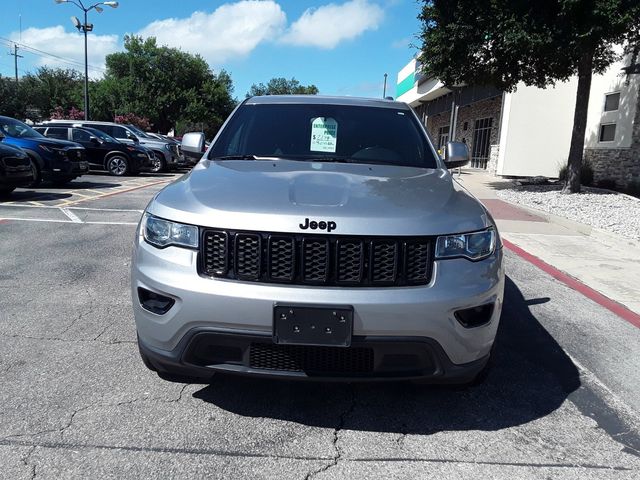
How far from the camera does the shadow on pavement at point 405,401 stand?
2925 mm

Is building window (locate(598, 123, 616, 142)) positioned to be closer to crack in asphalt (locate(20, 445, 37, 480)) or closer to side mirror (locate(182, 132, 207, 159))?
side mirror (locate(182, 132, 207, 159))

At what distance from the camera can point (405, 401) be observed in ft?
10.3

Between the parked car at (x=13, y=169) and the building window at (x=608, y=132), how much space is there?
16459 millimetres

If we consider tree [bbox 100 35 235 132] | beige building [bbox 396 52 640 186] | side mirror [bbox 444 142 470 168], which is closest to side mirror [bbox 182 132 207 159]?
side mirror [bbox 444 142 470 168]

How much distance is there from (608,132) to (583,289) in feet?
45.4

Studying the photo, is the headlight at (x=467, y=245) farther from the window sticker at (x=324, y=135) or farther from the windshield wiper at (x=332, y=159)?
the window sticker at (x=324, y=135)

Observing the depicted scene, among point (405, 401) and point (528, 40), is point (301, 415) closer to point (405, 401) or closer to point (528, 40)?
point (405, 401)

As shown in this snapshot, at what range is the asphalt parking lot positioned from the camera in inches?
98.9

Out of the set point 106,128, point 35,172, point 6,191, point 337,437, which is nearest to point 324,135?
point 337,437

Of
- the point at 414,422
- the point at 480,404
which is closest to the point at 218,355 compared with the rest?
the point at 414,422

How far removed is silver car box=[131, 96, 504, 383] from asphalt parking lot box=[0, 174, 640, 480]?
37cm

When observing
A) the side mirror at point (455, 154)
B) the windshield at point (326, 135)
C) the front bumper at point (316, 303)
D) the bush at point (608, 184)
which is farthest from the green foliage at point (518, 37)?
the front bumper at point (316, 303)

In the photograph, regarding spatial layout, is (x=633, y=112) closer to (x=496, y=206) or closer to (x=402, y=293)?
(x=496, y=206)

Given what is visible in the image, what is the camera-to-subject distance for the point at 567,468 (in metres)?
2.57
